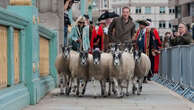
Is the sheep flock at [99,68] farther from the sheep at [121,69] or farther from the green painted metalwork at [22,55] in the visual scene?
the green painted metalwork at [22,55]

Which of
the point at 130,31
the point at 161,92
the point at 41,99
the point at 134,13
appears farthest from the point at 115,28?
the point at 134,13

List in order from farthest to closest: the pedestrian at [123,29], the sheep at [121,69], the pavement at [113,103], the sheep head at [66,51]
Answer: the pedestrian at [123,29] < the sheep head at [66,51] < the sheep at [121,69] < the pavement at [113,103]

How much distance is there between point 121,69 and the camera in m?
13.2

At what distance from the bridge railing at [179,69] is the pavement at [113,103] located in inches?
23.5

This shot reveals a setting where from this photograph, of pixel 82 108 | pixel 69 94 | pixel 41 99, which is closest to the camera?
pixel 82 108

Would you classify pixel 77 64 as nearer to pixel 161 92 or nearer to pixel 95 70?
pixel 95 70

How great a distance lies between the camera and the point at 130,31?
15156 millimetres

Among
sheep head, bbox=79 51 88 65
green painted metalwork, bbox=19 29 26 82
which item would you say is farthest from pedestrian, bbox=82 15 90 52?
green painted metalwork, bbox=19 29 26 82

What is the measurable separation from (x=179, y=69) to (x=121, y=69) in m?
3.19

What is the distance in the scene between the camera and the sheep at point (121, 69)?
42.8ft

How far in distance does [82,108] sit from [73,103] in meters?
0.99

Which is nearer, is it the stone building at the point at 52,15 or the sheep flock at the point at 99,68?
the sheep flock at the point at 99,68

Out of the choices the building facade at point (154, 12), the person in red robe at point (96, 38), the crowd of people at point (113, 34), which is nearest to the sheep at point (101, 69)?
the crowd of people at point (113, 34)

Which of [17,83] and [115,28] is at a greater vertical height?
[115,28]
